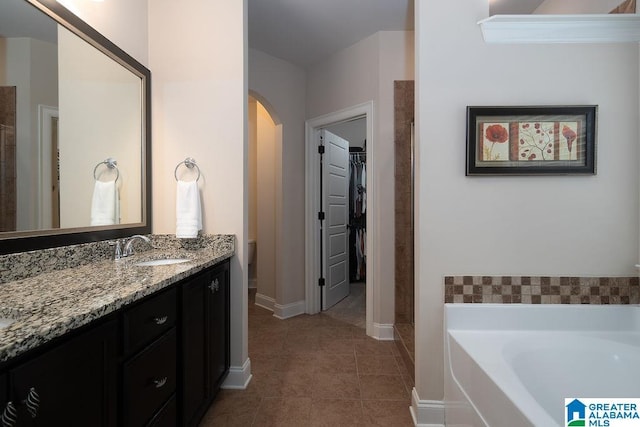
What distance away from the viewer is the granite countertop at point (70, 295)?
65cm

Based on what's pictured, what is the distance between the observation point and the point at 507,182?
1547 mm

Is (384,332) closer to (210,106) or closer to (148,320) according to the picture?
(148,320)

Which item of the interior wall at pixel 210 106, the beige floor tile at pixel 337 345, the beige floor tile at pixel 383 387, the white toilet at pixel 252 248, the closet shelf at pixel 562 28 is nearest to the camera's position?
the closet shelf at pixel 562 28

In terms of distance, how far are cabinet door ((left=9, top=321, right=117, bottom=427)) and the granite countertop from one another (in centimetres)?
6

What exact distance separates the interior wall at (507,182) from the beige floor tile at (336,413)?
39cm

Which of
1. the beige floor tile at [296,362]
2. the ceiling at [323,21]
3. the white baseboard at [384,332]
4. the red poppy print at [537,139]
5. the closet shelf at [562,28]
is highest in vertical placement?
the ceiling at [323,21]

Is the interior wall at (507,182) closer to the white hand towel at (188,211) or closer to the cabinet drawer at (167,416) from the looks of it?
the cabinet drawer at (167,416)

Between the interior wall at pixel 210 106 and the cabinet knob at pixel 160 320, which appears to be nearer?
the cabinet knob at pixel 160 320

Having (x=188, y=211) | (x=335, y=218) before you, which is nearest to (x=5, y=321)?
(x=188, y=211)

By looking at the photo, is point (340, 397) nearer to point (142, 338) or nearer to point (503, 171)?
point (142, 338)

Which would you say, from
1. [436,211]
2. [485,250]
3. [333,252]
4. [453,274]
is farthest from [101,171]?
[333,252]

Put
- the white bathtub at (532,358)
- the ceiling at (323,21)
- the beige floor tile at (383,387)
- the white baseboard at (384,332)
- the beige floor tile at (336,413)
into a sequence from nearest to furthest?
1. the white bathtub at (532,358)
2. the beige floor tile at (336,413)
3. the beige floor tile at (383,387)
4. the ceiling at (323,21)
5. the white baseboard at (384,332)

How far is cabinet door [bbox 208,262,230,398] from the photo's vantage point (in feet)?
5.29

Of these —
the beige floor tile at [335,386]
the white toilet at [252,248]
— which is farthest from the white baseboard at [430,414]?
the white toilet at [252,248]
